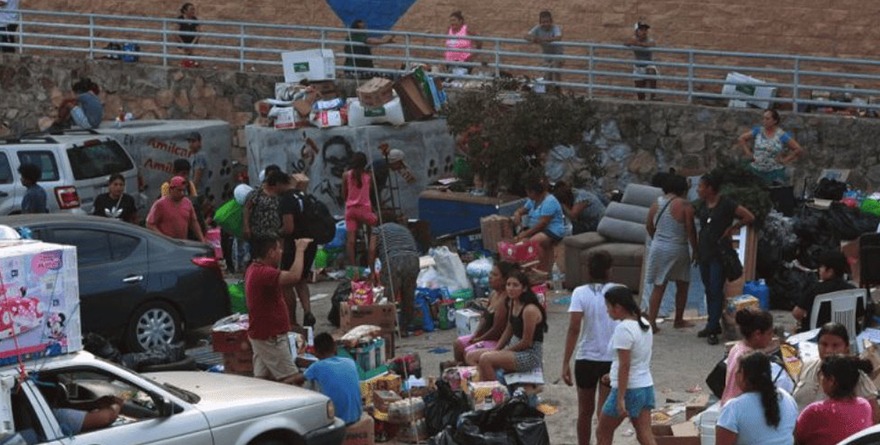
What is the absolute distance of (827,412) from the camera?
393 inches

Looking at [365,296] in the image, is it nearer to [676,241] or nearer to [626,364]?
[676,241]

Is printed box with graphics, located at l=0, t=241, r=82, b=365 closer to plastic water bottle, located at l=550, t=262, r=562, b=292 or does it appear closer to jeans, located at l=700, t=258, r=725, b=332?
jeans, located at l=700, t=258, r=725, b=332

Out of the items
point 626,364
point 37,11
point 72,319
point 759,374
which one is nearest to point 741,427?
point 759,374

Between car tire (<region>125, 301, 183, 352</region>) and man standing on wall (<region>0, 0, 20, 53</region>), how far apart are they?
14.0 meters

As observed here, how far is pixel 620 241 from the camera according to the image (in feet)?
59.2

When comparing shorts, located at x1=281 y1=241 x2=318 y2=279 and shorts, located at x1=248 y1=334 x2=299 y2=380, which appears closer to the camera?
shorts, located at x1=248 y1=334 x2=299 y2=380

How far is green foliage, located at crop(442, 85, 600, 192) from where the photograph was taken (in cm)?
1969

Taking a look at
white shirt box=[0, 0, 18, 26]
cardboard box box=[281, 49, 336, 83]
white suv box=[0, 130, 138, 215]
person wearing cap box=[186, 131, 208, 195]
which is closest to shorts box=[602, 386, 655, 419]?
white suv box=[0, 130, 138, 215]

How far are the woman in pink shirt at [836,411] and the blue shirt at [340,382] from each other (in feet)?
11.5

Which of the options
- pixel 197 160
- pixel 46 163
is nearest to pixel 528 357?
pixel 46 163

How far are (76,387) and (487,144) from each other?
9.49 meters

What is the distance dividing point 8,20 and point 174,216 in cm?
1248

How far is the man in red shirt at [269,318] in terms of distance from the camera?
13.2 m

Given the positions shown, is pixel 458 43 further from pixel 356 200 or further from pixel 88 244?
pixel 88 244
